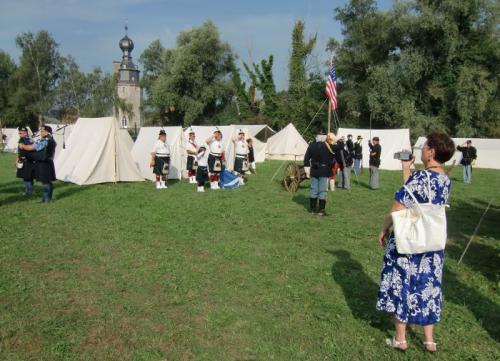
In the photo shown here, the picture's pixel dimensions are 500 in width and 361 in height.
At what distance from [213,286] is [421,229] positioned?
2.59 meters

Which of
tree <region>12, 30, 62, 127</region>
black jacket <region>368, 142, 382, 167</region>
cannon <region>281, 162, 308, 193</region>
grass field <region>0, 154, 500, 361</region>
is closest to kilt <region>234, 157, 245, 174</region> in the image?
cannon <region>281, 162, 308, 193</region>

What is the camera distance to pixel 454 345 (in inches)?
149

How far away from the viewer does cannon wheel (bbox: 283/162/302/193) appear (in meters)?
12.8

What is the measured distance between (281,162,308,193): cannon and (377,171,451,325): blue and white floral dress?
9276 mm

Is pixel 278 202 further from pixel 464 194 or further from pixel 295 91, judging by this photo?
pixel 295 91

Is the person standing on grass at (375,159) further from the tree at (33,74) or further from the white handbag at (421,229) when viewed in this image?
the tree at (33,74)

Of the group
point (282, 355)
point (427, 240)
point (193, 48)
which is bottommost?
point (282, 355)

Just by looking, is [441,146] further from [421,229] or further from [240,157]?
[240,157]

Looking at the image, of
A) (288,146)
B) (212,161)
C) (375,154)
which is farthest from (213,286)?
(288,146)

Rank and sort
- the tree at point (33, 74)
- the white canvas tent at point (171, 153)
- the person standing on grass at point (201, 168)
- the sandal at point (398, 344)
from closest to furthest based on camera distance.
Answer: the sandal at point (398, 344), the person standing on grass at point (201, 168), the white canvas tent at point (171, 153), the tree at point (33, 74)

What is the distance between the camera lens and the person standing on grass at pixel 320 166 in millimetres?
8852

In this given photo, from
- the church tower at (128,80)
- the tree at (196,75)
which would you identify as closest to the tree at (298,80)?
the tree at (196,75)

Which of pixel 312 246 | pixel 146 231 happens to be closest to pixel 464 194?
pixel 312 246

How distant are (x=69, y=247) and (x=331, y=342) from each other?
14.0 ft
